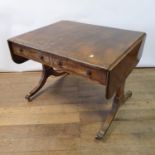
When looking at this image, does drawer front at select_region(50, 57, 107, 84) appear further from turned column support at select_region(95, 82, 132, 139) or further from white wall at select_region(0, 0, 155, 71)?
white wall at select_region(0, 0, 155, 71)

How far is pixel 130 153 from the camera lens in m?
1.40

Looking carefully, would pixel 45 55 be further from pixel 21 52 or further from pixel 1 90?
pixel 1 90

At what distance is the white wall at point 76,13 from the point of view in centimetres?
206

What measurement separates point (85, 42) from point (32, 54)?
353 mm

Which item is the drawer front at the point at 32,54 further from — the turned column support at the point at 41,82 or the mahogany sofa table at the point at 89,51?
the turned column support at the point at 41,82

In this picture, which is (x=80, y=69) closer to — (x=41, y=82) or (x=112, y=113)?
(x=112, y=113)

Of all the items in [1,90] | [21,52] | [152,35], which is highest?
[21,52]

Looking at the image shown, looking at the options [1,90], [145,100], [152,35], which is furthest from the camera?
[152,35]

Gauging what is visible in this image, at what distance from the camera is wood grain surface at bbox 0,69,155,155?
4.76 ft

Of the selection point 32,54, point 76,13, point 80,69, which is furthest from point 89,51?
point 76,13

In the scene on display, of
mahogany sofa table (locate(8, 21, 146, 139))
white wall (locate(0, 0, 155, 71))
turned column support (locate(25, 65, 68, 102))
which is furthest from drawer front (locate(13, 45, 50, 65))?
white wall (locate(0, 0, 155, 71))

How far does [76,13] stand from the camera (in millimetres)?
2117

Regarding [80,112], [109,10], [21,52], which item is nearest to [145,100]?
[80,112]

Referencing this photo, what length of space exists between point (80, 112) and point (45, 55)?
64cm
